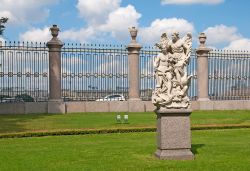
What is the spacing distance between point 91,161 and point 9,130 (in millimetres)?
7751

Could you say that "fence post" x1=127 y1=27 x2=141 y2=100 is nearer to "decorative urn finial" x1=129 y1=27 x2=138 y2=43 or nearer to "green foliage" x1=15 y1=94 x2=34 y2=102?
"decorative urn finial" x1=129 y1=27 x2=138 y2=43

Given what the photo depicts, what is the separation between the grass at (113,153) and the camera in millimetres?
9578

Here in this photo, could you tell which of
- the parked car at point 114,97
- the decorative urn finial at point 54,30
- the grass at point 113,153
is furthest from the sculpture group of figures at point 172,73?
the parked car at point 114,97

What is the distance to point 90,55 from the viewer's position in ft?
86.8

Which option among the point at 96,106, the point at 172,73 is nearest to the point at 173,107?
the point at 172,73

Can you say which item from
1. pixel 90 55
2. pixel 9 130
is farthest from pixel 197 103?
pixel 9 130

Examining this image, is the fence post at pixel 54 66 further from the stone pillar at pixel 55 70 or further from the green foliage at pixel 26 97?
the green foliage at pixel 26 97

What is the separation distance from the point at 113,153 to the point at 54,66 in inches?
567

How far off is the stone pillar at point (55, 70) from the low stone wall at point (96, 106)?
0.14 meters

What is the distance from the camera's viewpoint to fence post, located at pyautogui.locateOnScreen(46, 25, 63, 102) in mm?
24781

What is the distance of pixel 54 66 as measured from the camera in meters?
24.9

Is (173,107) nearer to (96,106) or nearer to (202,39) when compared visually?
(96,106)

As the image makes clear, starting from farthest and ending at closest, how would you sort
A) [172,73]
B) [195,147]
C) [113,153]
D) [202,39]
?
[202,39]
[195,147]
[113,153]
[172,73]

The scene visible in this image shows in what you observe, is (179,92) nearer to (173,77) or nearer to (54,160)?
(173,77)
